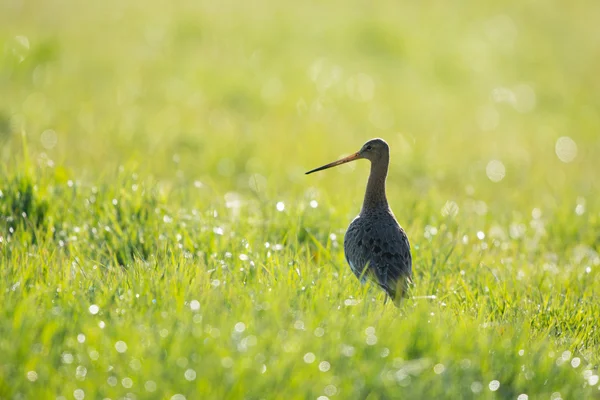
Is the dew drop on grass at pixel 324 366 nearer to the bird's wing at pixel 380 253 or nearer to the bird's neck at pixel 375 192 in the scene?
the bird's wing at pixel 380 253

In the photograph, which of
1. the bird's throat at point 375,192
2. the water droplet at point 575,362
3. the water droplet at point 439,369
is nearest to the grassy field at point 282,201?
the water droplet at point 439,369

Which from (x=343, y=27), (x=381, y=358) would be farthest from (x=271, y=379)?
(x=343, y=27)

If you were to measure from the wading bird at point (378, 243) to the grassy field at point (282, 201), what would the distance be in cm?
13

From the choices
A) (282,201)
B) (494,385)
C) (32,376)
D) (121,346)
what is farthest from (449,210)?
(32,376)

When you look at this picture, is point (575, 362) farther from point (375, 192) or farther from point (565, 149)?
point (565, 149)

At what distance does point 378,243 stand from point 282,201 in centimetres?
155

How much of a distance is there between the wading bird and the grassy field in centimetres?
13

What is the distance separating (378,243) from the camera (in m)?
5.29

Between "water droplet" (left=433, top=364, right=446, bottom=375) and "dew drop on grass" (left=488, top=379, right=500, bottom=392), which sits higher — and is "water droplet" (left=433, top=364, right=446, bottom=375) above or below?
above

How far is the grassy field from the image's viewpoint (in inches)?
150

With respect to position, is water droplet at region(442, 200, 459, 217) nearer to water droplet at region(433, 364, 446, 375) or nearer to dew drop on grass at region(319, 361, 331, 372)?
water droplet at region(433, 364, 446, 375)

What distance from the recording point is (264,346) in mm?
3836

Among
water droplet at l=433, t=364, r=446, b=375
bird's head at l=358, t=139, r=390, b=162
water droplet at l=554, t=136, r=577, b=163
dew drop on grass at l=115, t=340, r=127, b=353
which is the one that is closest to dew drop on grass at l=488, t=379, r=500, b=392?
water droplet at l=433, t=364, r=446, b=375

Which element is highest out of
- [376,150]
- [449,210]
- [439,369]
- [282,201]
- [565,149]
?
[376,150]
